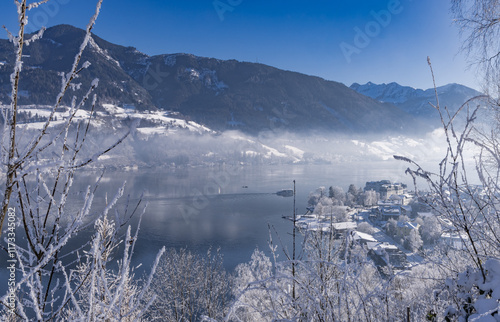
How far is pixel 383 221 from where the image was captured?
107 feet

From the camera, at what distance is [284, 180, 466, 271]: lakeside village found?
19.7 meters

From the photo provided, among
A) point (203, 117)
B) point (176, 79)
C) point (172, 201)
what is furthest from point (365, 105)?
point (172, 201)

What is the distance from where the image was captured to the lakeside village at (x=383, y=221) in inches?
774

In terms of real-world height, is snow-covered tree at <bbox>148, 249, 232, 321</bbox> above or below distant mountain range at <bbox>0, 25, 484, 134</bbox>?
below

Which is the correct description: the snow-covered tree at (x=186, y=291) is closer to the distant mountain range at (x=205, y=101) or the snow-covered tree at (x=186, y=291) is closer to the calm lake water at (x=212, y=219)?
the calm lake water at (x=212, y=219)

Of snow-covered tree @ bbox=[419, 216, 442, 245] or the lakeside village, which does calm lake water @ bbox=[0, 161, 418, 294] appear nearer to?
the lakeside village

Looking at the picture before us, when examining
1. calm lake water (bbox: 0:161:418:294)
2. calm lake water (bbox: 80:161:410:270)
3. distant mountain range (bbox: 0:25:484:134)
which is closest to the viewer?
calm lake water (bbox: 0:161:418:294)

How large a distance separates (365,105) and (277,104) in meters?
62.2

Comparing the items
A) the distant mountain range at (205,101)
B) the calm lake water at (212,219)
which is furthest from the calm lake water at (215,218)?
the distant mountain range at (205,101)

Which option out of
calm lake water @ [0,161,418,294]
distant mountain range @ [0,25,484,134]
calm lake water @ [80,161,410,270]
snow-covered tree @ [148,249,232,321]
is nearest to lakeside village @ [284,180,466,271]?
calm lake water @ [80,161,410,270]

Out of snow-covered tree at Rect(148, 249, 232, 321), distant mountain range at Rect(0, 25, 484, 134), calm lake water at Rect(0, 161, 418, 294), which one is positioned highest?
distant mountain range at Rect(0, 25, 484, 134)

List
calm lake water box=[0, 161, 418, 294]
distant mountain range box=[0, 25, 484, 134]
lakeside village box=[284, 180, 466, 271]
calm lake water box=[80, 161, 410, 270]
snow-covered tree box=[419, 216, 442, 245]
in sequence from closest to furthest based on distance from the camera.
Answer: lakeside village box=[284, 180, 466, 271] < calm lake water box=[0, 161, 418, 294] < calm lake water box=[80, 161, 410, 270] < snow-covered tree box=[419, 216, 442, 245] < distant mountain range box=[0, 25, 484, 134]

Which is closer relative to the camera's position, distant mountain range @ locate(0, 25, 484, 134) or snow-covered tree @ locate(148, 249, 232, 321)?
snow-covered tree @ locate(148, 249, 232, 321)

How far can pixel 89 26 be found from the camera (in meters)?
0.97
